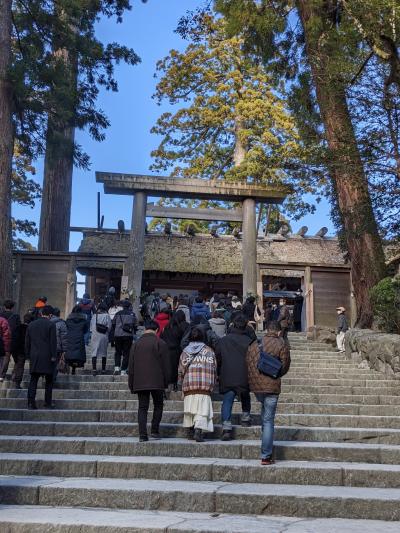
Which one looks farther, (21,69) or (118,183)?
(118,183)

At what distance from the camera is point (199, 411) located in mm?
6641

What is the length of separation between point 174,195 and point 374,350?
7486mm

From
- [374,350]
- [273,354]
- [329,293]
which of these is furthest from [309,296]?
[273,354]

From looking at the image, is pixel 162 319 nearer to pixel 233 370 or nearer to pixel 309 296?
pixel 233 370

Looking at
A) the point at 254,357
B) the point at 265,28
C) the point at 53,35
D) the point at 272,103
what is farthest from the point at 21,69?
the point at 272,103

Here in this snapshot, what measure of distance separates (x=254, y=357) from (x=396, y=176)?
620 centimetres

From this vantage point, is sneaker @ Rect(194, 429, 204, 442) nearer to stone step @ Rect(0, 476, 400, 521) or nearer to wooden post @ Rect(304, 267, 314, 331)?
stone step @ Rect(0, 476, 400, 521)

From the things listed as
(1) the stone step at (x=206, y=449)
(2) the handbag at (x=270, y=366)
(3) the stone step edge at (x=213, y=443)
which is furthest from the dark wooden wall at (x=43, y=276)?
(2) the handbag at (x=270, y=366)

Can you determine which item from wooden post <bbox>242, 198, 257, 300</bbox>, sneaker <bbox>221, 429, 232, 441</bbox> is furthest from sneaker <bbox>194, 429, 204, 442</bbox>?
wooden post <bbox>242, 198, 257, 300</bbox>

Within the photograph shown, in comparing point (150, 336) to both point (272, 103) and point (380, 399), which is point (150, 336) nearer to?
point (380, 399)

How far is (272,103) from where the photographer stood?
24.4 metres

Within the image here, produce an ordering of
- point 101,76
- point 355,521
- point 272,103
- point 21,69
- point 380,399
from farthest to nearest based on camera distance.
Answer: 1. point 272,103
2. point 101,76
3. point 21,69
4. point 380,399
5. point 355,521

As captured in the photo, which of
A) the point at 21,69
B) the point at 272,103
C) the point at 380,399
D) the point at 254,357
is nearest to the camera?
the point at 254,357

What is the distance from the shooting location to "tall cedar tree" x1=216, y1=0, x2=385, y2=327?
37.6ft
